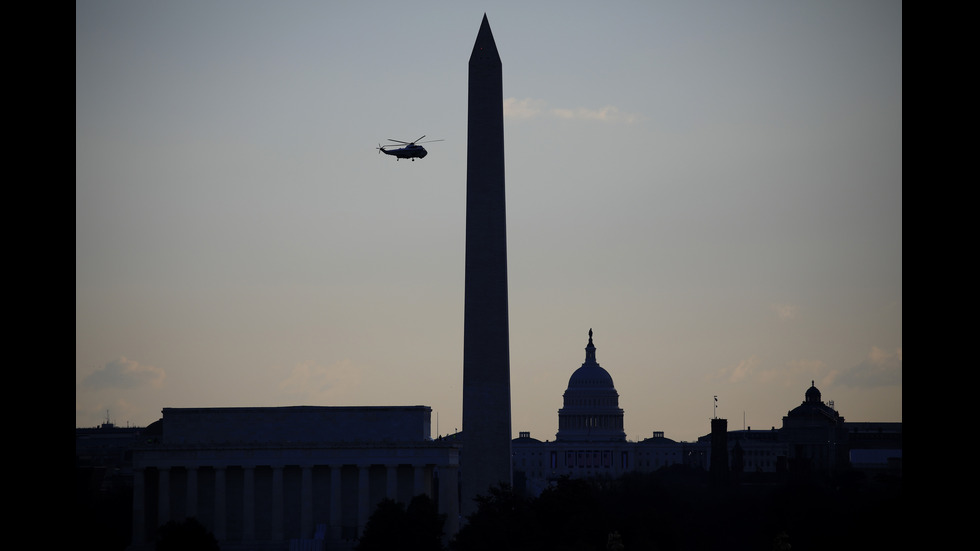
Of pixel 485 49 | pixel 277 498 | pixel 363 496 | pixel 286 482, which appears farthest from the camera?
pixel 286 482

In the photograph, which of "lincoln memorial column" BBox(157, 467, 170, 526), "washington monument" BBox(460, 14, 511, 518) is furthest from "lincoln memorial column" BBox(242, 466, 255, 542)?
"washington monument" BBox(460, 14, 511, 518)

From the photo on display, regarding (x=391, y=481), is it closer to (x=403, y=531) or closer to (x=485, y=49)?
(x=403, y=531)

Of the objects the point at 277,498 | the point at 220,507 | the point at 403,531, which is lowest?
the point at 403,531

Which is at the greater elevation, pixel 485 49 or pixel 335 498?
pixel 485 49

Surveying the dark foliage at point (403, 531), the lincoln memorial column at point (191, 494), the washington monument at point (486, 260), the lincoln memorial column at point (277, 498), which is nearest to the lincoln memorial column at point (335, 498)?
the lincoln memorial column at point (277, 498)

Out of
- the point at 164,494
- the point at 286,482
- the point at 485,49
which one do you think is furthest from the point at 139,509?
the point at 485,49
